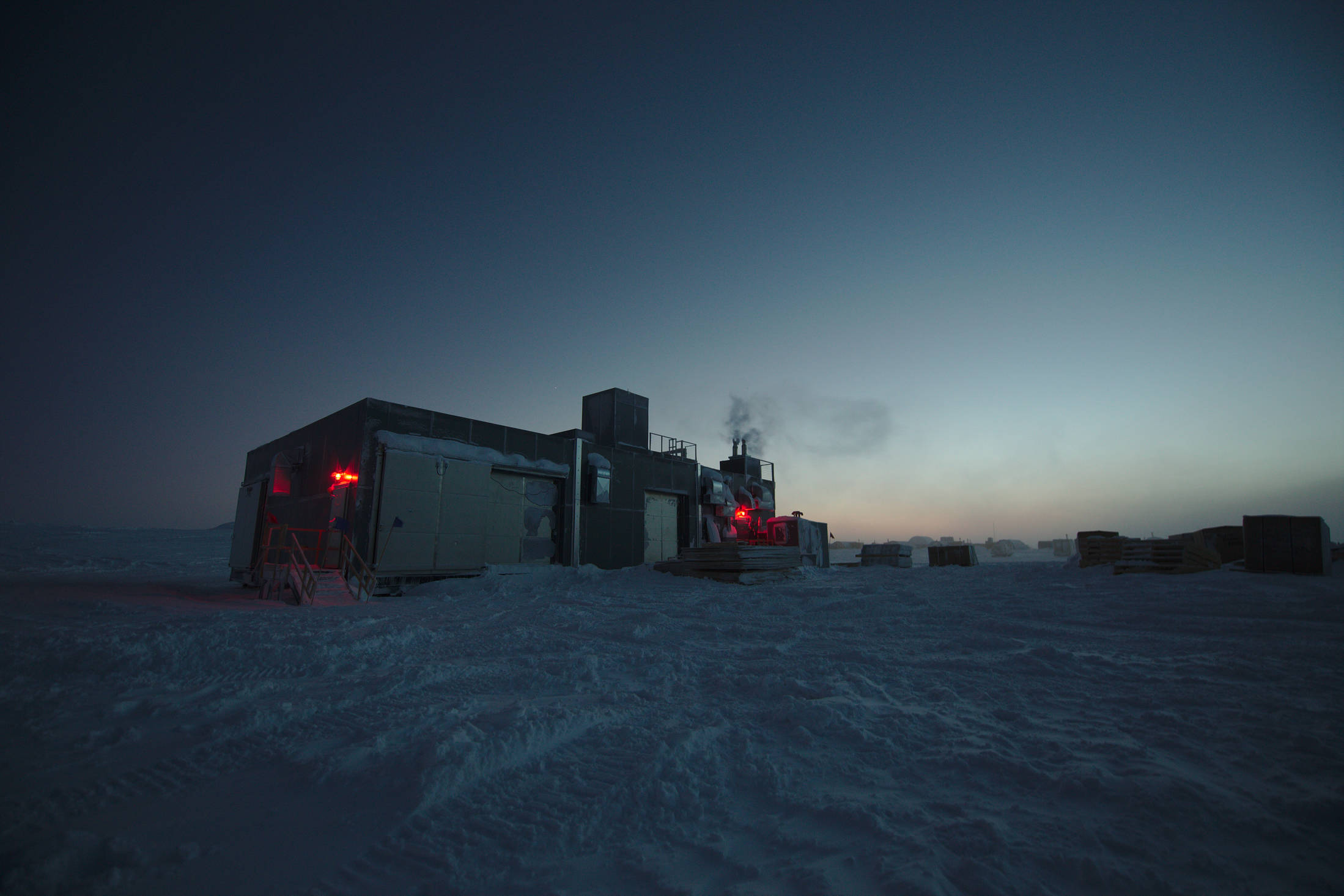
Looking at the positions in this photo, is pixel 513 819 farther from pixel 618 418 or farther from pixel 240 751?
pixel 618 418

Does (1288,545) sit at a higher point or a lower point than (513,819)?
higher

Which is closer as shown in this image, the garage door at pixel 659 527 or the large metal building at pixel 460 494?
the large metal building at pixel 460 494

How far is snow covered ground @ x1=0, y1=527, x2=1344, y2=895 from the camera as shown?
2.12 m

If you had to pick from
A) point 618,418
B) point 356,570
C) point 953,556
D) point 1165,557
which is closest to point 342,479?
point 356,570

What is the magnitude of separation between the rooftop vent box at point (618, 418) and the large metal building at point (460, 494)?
0.16 feet

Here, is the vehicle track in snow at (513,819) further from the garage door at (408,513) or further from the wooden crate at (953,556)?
the wooden crate at (953,556)

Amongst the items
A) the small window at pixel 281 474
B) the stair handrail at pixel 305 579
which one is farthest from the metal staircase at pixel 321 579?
the small window at pixel 281 474

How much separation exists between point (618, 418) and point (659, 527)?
5.24m

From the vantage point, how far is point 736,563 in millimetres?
15469

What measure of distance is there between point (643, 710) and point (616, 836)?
1609 mm

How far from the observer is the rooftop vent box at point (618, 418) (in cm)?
2142

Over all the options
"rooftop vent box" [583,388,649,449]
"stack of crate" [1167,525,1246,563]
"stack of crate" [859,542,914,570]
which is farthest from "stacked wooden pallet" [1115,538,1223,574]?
"rooftop vent box" [583,388,649,449]

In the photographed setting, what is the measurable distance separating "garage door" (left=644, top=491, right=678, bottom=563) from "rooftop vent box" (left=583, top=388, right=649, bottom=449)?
8.36 feet

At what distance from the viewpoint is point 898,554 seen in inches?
1057
